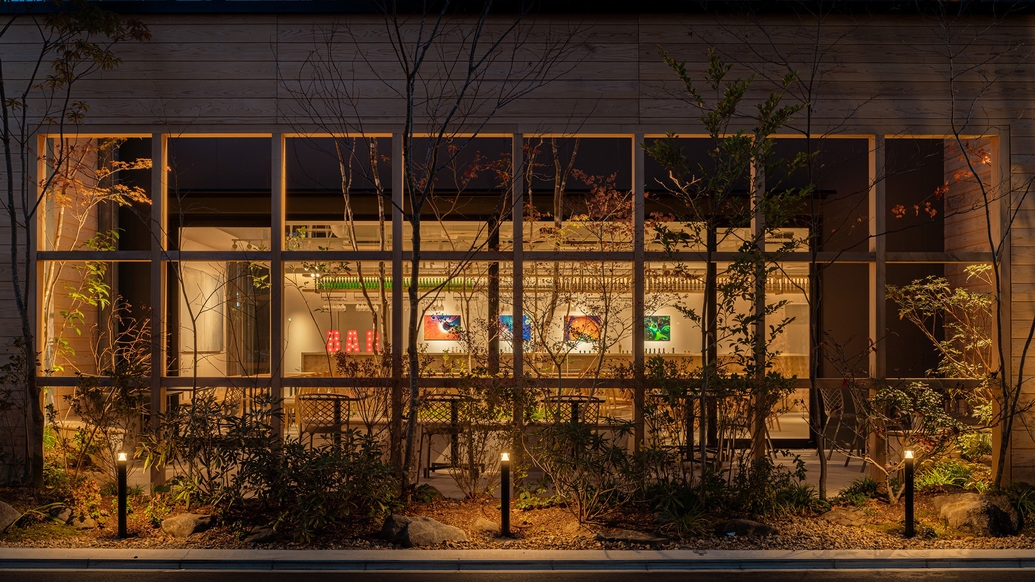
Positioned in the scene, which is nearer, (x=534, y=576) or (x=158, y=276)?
(x=534, y=576)

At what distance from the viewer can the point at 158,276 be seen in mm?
8273

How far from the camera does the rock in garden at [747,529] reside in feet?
21.7

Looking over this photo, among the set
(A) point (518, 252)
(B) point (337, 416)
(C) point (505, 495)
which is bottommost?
(C) point (505, 495)

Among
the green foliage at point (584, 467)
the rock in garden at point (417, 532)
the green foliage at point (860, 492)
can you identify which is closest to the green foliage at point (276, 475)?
the rock in garden at point (417, 532)

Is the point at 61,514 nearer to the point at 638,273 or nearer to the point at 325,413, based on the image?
→ the point at 325,413

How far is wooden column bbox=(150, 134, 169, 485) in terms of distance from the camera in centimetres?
812

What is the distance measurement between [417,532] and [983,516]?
4943 millimetres

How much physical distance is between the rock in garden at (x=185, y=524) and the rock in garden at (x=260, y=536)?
0.45 meters

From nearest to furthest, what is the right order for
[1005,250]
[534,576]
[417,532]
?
[534,576] < [417,532] < [1005,250]

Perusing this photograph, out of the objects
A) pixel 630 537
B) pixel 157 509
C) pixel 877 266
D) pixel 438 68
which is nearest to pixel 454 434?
pixel 630 537

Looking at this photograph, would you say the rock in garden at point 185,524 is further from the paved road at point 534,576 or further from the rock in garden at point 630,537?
the rock in garden at point 630,537

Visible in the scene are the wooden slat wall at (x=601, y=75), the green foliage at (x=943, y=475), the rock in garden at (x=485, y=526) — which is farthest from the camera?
the wooden slat wall at (x=601, y=75)

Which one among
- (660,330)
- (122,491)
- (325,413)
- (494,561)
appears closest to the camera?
(494,561)

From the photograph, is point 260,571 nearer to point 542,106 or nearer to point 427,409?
point 427,409
